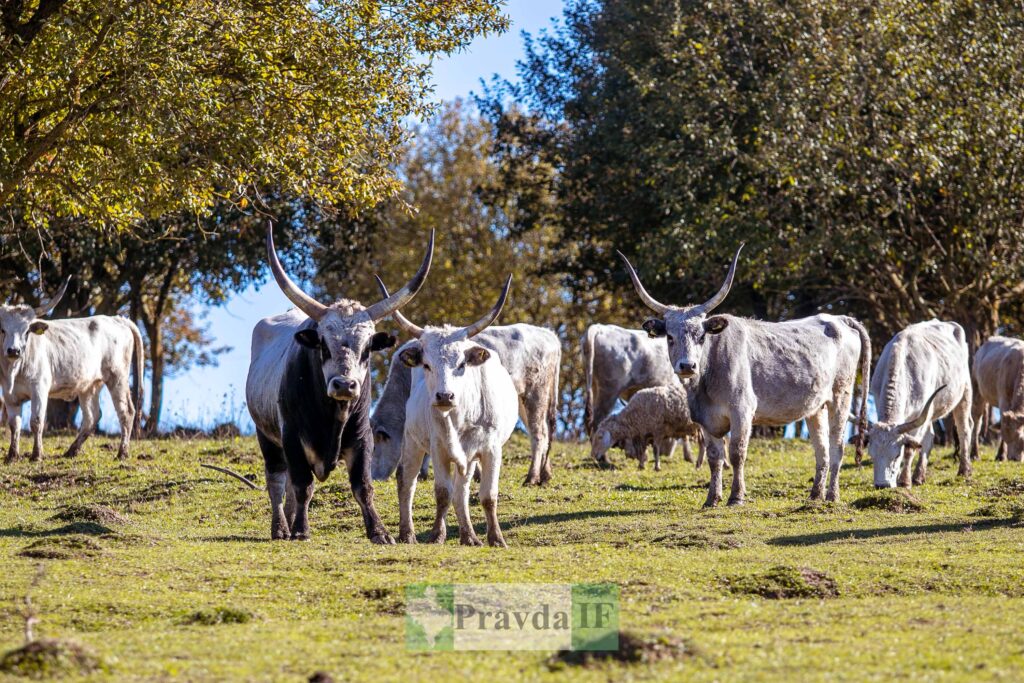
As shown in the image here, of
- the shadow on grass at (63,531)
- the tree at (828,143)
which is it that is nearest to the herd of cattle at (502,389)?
the shadow on grass at (63,531)

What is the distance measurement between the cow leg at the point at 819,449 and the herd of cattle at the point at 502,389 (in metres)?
0.03

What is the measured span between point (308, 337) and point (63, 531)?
3.53m

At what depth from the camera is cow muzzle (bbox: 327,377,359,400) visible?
1286 cm

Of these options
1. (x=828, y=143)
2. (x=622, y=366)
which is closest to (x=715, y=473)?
(x=622, y=366)

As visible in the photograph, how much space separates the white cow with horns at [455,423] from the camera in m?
13.1

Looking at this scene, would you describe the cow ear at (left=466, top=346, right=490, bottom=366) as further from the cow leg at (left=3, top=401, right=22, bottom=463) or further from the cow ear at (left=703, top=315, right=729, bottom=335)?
the cow leg at (left=3, top=401, right=22, bottom=463)

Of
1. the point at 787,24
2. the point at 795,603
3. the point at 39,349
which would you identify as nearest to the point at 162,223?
the point at 39,349

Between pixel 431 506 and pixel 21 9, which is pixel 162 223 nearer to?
pixel 21 9

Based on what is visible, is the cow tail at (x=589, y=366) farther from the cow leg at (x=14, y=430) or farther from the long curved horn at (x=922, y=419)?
the cow leg at (x=14, y=430)

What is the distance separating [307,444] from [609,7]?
22.7m

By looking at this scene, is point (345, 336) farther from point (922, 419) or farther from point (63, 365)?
point (63, 365)

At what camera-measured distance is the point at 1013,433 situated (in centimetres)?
2330

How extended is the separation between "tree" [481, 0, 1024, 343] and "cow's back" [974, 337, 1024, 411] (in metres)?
4.14

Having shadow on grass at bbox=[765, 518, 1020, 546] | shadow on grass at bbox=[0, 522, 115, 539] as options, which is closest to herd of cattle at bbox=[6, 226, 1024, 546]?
shadow on grass at bbox=[0, 522, 115, 539]
